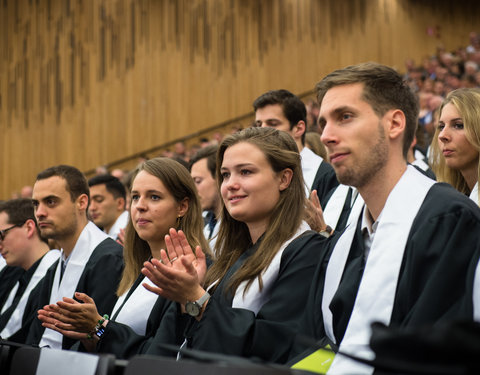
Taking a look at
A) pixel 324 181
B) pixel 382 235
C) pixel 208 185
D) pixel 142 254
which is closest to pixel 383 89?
pixel 382 235

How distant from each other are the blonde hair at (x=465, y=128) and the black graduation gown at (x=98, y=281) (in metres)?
1.91

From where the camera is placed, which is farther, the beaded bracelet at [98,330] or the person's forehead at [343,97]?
the beaded bracelet at [98,330]

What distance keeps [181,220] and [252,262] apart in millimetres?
887

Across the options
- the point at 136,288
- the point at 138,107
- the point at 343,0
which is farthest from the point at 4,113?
the point at 136,288

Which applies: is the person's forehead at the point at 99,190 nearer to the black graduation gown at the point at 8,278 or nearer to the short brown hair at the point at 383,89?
the black graduation gown at the point at 8,278

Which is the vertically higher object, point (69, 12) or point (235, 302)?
point (69, 12)

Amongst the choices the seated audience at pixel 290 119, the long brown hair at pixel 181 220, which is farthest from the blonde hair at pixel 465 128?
the long brown hair at pixel 181 220

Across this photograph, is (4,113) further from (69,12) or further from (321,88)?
(321,88)

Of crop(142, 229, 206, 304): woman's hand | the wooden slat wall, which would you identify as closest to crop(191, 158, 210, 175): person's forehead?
crop(142, 229, 206, 304): woman's hand

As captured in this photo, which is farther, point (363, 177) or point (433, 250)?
point (363, 177)

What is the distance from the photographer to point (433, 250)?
1.79 metres

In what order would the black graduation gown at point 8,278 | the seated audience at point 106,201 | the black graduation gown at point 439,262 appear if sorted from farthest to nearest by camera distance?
the seated audience at point 106,201, the black graduation gown at point 8,278, the black graduation gown at point 439,262

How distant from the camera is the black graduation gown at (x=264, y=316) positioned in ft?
7.48

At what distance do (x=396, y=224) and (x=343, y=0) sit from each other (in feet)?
39.3
